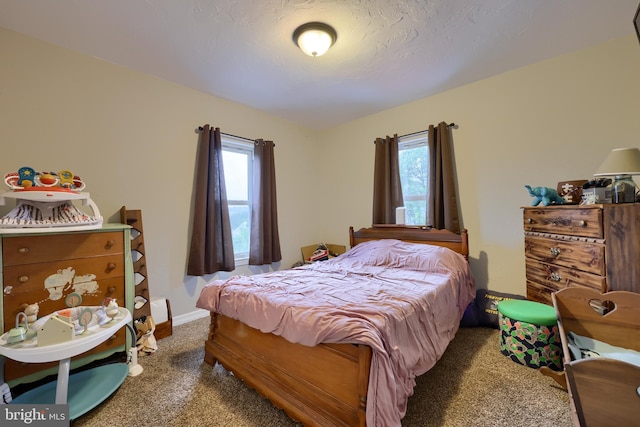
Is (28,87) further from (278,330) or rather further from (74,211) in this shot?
(278,330)

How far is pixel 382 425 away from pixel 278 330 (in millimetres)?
672

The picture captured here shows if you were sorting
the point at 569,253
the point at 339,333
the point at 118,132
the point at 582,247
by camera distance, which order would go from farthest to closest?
the point at 118,132 < the point at 569,253 < the point at 582,247 < the point at 339,333

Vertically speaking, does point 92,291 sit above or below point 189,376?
above

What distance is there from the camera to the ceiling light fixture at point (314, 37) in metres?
1.92

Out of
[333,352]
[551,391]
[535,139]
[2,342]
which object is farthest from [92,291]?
[535,139]

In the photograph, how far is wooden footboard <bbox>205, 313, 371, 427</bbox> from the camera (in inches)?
47.3

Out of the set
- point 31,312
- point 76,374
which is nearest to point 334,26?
point 31,312

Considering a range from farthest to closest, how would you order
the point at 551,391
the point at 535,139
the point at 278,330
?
the point at 535,139
the point at 551,391
the point at 278,330

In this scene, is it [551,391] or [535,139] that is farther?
[535,139]

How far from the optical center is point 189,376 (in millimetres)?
1826

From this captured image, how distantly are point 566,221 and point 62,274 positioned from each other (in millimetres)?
3539

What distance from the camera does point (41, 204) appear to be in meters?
1.84

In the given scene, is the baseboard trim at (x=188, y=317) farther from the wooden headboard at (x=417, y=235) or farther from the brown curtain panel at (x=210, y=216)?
the wooden headboard at (x=417, y=235)

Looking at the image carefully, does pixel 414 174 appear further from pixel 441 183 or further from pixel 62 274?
pixel 62 274
